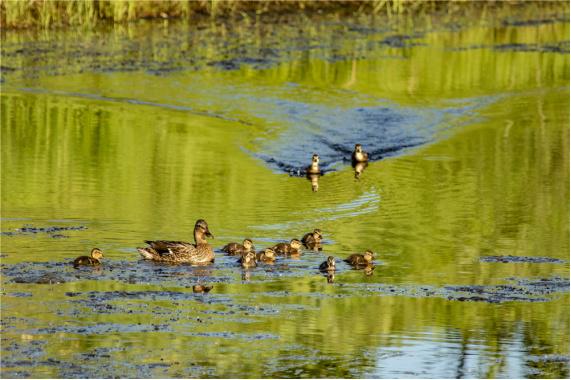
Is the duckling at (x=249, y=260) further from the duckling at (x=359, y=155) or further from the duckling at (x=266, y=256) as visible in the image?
the duckling at (x=359, y=155)

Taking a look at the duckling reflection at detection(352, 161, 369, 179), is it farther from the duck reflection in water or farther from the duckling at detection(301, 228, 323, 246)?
the duckling at detection(301, 228, 323, 246)

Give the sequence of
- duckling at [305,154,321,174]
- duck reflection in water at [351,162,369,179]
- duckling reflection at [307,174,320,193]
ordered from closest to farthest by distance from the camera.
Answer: duckling reflection at [307,174,320,193] → duckling at [305,154,321,174] → duck reflection in water at [351,162,369,179]

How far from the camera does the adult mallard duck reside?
46.7ft

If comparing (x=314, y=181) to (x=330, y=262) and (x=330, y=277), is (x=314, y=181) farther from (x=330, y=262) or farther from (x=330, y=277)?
(x=330, y=277)

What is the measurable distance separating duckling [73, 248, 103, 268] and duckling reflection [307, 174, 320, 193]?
5.70m

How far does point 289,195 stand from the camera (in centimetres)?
1850

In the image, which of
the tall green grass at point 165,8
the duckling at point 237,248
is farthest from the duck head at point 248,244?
the tall green grass at point 165,8

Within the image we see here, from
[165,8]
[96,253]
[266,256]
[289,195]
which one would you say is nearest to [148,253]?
[96,253]

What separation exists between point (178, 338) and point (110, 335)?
2.03 feet

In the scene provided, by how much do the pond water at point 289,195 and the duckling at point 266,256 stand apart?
121 millimetres

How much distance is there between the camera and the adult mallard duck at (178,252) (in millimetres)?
14242

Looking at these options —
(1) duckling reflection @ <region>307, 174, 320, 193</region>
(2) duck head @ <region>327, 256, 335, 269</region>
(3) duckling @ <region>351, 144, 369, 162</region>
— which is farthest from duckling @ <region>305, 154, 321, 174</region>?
(2) duck head @ <region>327, 256, 335, 269</region>

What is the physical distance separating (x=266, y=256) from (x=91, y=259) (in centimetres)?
197

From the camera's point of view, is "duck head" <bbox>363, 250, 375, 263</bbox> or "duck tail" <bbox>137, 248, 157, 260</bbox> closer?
"duck tail" <bbox>137, 248, 157, 260</bbox>
